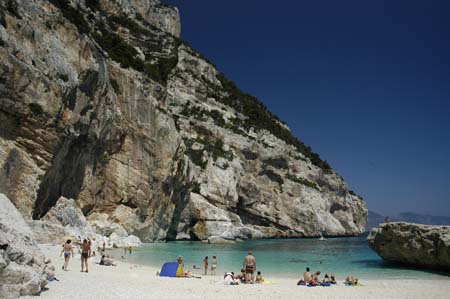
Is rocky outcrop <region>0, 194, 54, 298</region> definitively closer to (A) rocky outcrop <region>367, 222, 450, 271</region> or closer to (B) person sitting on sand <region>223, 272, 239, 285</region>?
(B) person sitting on sand <region>223, 272, 239, 285</region>

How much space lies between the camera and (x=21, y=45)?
2405 cm

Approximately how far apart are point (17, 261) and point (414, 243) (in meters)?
→ 19.4

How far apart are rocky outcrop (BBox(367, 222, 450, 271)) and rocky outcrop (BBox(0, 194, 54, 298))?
1829cm

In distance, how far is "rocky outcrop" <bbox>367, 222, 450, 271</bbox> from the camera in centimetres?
1862

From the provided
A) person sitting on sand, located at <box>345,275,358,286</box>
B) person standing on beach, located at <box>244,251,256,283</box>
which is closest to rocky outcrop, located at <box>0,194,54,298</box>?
person standing on beach, located at <box>244,251,256,283</box>

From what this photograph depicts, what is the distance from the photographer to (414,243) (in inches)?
787

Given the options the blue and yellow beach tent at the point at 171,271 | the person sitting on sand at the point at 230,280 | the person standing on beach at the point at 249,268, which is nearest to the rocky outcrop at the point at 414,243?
the person standing on beach at the point at 249,268

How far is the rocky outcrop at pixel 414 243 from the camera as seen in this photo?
18.6 meters

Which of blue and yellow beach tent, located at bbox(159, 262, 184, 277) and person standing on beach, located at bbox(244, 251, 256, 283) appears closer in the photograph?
person standing on beach, located at bbox(244, 251, 256, 283)

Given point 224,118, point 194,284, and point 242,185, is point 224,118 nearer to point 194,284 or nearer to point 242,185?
point 242,185

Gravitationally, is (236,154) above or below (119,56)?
below

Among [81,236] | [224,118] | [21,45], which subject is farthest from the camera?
[224,118]

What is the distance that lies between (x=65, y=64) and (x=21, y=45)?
3722 millimetres

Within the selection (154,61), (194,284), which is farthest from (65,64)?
(154,61)
